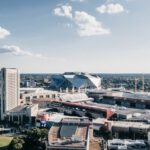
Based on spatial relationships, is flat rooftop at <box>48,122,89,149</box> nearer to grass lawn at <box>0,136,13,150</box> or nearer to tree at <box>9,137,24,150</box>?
tree at <box>9,137,24,150</box>

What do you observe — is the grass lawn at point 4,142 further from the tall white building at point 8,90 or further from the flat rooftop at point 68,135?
the tall white building at point 8,90

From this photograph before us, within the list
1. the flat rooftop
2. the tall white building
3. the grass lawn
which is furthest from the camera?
the tall white building

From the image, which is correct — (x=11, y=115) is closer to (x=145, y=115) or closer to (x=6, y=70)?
(x=6, y=70)

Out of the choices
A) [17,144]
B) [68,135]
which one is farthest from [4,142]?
[68,135]


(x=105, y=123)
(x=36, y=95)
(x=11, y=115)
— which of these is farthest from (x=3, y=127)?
(x=36, y=95)

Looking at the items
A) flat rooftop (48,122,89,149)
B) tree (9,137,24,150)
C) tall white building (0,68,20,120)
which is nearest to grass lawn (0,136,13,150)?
tree (9,137,24,150)

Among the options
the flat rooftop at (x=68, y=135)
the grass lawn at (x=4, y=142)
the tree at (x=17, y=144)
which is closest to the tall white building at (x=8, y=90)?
the grass lawn at (x=4, y=142)

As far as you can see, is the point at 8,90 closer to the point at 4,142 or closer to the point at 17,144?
the point at 4,142

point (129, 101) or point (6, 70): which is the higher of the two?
point (6, 70)
